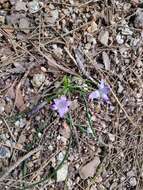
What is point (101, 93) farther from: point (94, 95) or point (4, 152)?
point (4, 152)

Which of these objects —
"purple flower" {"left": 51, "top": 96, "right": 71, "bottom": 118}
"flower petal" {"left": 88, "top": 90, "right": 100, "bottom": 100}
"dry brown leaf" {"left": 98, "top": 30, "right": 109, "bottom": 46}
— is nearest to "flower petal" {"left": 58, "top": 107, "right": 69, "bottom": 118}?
"purple flower" {"left": 51, "top": 96, "right": 71, "bottom": 118}

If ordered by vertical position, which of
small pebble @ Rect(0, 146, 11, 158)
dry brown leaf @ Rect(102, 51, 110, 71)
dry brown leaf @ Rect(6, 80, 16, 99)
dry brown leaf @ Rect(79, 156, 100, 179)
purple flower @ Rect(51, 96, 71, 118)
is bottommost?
dry brown leaf @ Rect(79, 156, 100, 179)

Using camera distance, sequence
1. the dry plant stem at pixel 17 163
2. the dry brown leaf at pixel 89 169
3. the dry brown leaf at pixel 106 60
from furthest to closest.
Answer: the dry brown leaf at pixel 106 60
the dry brown leaf at pixel 89 169
the dry plant stem at pixel 17 163

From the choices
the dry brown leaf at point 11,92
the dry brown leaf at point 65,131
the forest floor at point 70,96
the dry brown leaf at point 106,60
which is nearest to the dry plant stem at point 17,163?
the forest floor at point 70,96

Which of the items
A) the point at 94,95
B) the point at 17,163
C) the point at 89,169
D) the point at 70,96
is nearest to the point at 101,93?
the point at 94,95

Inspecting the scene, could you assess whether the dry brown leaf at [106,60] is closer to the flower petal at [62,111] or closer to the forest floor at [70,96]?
the forest floor at [70,96]

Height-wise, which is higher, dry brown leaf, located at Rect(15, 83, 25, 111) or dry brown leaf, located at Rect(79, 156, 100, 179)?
dry brown leaf, located at Rect(15, 83, 25, 111)

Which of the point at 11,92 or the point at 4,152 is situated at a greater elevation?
the point at 11,92

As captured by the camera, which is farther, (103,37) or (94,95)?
(103,37)

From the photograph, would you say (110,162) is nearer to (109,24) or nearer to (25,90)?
(25,90)

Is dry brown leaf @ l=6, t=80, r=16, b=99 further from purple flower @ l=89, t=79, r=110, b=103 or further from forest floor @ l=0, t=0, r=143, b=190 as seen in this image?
purple flower @ l=89, t=79, r=110, b=103
